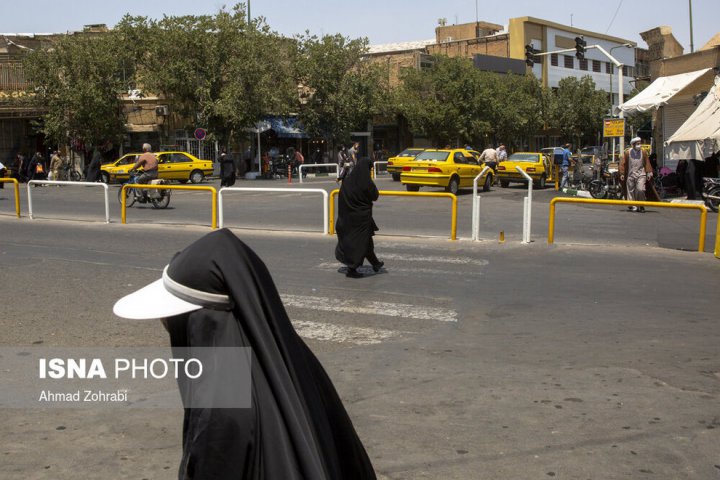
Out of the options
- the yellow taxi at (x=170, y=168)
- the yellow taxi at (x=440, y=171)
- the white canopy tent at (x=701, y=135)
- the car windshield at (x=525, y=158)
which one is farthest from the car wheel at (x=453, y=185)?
the yellow taxi at (x=170, y=168)

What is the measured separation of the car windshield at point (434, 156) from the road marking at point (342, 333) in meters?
20.4

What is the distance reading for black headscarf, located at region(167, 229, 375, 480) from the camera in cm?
219

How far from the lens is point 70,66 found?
4059 cm

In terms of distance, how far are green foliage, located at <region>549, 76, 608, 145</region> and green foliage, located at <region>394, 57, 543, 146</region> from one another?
47.8 ft

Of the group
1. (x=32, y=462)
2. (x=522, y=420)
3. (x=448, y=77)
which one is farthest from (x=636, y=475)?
(x=448, y=77)

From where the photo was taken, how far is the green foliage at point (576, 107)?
225 feet

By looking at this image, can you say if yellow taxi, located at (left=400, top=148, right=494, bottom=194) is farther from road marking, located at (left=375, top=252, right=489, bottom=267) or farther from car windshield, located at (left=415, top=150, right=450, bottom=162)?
road marking, located at (left=375, top=252, right=489, bottom=267)

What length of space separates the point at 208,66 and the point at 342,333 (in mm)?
36338

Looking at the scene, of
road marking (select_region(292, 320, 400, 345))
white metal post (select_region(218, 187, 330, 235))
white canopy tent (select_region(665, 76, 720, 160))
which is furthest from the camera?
white canopy tent (select_region(665, 76, 720, 160))

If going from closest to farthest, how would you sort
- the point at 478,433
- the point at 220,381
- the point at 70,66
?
the point at 220,381
the point at 478,433
the point at 70,66

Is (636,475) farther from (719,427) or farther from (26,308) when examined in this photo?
(26,308)

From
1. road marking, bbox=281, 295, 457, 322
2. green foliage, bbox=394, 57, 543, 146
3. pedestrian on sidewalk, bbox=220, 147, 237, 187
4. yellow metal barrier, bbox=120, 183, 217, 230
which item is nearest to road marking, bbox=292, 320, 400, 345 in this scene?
road marking, bbox=281, 295, 457, 322

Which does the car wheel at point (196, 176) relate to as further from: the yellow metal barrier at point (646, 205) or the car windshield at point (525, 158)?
the yellow metal barrier at point (646, 205)

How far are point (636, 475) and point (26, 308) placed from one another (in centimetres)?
662
